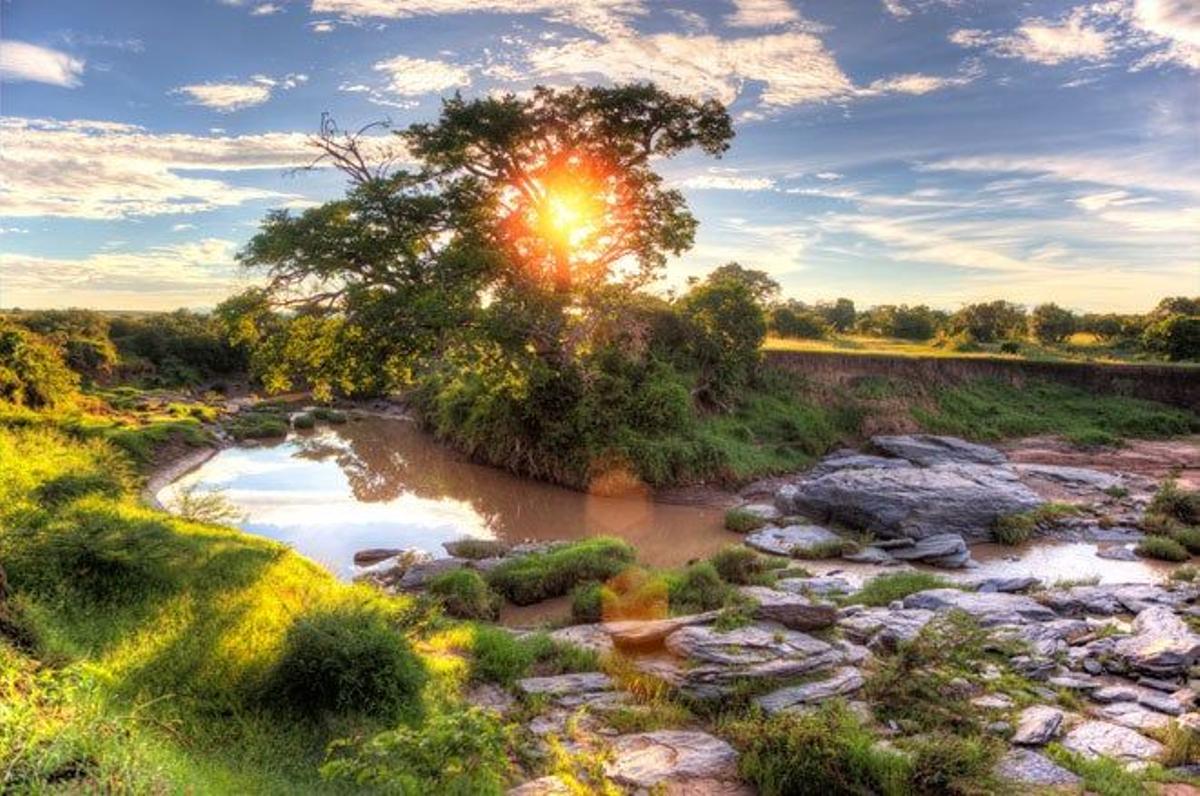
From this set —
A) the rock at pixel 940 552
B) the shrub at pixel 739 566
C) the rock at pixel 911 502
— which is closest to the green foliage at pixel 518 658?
the shrub at pixel 739 566

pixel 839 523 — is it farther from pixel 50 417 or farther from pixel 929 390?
pixel 50 417

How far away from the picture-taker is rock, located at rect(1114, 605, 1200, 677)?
8891 millimetres

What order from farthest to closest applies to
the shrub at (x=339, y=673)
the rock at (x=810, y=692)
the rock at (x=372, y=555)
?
the rock at (x=372, y=555) < the rock at (x=810, y=692) < the shrub at (x=339, y=673)

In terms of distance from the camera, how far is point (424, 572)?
45.6 ft

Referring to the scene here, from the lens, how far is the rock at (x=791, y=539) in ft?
52.9

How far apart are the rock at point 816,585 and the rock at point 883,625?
1.34 metres

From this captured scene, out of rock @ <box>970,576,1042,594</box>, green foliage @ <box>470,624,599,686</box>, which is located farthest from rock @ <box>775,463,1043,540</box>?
green foliage @ <box>470,624,599,686</box>

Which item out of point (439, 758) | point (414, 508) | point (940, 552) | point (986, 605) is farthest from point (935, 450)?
point (439, 758)

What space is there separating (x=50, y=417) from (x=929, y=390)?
32.3m

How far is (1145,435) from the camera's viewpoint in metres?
29.9

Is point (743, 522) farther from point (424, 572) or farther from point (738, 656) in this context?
point (738, 656)

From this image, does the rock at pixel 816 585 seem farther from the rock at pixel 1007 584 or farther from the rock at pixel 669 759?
the rock at pixel 669 759

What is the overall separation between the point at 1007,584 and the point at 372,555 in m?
12.7

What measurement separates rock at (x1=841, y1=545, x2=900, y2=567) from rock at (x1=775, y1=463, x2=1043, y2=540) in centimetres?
141
